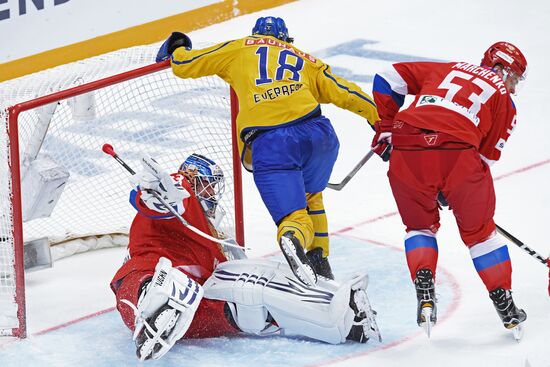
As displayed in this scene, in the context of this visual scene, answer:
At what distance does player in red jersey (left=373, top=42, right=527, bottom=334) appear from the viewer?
4430 mm

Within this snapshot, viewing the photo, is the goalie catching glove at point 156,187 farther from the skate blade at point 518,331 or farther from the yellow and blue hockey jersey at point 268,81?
the skate blade at point 518,331

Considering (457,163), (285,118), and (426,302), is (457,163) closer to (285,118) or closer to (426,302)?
(426,302)

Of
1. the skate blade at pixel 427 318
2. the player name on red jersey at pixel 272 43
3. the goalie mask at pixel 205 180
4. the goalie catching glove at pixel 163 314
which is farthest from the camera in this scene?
the player name on red jersey at pixel 272 43

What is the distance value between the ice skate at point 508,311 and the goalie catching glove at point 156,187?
1.07 metres

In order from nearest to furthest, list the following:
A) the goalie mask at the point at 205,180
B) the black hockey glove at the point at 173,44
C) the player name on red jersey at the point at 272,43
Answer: the goalie mask at the point at 205,180
the player name on red jersey at the point at 272,43
the black hockey glove at the point at 173,44

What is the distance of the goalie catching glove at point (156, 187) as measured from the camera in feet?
14.8

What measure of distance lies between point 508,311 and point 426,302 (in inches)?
10.6

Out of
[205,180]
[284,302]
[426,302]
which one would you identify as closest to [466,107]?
[426,302]

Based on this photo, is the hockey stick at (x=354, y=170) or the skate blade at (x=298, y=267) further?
the hockey stick at (x=354, y=170)

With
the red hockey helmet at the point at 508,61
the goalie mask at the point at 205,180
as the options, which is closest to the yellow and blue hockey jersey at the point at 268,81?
the goalie mask at the point at 205,180

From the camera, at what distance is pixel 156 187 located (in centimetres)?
450

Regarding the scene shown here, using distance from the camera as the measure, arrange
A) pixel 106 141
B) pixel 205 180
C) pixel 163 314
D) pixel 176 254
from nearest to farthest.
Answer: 1. pixel 163 314
2. pixel 176 254
3. pixel 205 180
4. pixel 106 141

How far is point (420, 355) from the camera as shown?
14.7ft

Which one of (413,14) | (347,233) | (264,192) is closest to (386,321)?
(264,192)
